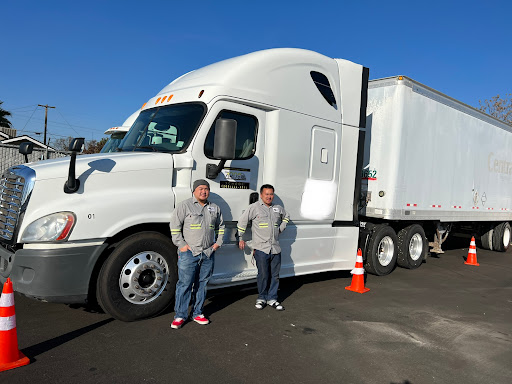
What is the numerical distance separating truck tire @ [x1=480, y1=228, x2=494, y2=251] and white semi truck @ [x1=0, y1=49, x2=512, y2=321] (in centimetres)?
459

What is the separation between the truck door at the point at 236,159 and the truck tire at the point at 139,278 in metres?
0.86

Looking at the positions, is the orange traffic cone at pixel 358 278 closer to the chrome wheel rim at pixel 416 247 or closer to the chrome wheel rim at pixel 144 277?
the chrome wheel rim at pixel 416 247

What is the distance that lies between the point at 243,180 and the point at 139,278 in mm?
1766

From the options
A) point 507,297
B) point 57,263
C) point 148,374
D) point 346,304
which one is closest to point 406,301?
point 346,304

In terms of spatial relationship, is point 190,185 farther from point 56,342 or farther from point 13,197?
point 56,342

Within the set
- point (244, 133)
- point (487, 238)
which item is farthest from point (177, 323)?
point (487, 238)

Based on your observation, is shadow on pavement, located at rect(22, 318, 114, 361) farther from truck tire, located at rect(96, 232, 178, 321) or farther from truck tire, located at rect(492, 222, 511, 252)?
truck tire, located at rect(492, 222, 511, 252)

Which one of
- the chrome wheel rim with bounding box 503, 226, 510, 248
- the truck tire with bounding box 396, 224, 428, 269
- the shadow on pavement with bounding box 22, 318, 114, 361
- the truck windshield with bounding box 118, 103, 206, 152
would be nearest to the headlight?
the shadow on pavement with bounding box 22, 318, 114, 361

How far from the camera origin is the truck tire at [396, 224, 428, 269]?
834cm

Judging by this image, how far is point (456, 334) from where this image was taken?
487cm

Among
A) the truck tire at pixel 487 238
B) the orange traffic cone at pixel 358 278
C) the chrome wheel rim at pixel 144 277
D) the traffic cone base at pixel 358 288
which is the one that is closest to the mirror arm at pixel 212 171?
the chrome wheel rim at pixel 144 277

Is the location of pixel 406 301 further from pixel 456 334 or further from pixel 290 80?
pixel 290 80

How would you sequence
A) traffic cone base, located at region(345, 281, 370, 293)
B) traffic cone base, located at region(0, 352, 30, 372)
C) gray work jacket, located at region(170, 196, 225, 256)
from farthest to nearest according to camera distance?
Answer: traffic cone base, located at region(345, 281, 370, 293)
gray work jacket, located at region(170, 196, 225, 256)
traffic cone base, located at region(0, 352, 30, 372)

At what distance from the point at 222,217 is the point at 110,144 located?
3737 mm
